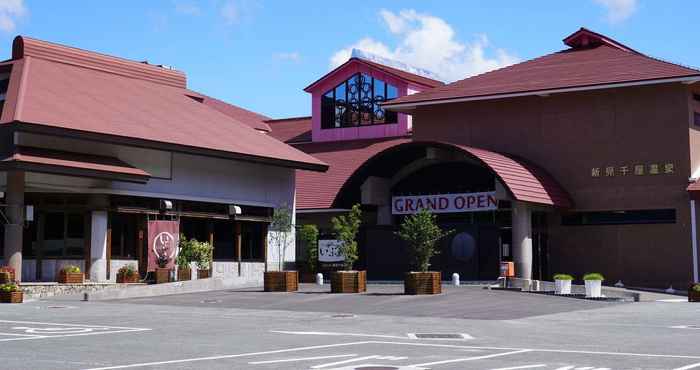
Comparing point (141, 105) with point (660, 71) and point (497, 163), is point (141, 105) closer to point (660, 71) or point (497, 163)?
point (497, 163)

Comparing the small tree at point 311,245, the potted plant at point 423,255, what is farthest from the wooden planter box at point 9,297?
the small tree at point 311,245

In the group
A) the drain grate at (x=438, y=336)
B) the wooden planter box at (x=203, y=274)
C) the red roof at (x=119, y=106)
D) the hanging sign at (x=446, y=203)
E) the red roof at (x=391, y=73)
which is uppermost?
the red roof at (x=391, y=73)

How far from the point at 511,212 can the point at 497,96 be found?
582cm

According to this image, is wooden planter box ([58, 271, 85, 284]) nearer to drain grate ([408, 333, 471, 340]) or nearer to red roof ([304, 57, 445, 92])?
drain grate ([408, 333, 471, 340])

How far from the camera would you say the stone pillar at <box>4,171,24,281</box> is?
3319 centimetres

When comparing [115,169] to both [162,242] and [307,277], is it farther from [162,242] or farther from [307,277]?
[307,277]

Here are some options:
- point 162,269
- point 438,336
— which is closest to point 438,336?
point 438,336

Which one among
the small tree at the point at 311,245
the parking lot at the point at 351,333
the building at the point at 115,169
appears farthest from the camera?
the small tree at the point at 311,245

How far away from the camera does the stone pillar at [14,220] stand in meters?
33.2

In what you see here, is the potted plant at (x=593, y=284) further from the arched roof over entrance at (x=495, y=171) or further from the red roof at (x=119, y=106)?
the red roof at (x=119, y=106)

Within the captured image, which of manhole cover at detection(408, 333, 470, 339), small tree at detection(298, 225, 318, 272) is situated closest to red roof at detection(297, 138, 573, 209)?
small tree at detection(298, 225, 318, 272)

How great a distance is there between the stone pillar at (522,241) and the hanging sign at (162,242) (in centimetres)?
1385

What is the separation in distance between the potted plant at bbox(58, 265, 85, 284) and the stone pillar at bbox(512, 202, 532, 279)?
56.8 feet

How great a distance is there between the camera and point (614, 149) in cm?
4169
